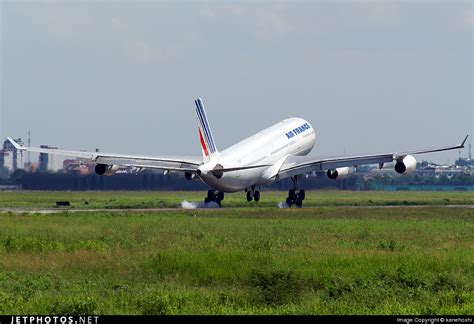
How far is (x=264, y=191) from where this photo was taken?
338 feet

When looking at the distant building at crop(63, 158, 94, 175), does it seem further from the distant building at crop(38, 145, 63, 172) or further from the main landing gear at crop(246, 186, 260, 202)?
the main landing gear at crop(246, 186, 260, 202)

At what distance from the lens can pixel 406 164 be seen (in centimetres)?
7294

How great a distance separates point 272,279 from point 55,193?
256 ft

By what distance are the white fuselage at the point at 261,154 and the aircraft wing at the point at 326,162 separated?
600 mm

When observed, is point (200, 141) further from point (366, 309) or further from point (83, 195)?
point (366, 309)

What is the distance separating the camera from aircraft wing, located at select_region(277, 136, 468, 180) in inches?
2950

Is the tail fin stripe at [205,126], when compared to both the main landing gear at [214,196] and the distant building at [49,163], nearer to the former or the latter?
the main landing gear at [214,196]

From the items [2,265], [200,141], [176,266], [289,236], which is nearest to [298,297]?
[176,266]

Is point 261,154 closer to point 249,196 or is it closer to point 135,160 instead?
point 249,196

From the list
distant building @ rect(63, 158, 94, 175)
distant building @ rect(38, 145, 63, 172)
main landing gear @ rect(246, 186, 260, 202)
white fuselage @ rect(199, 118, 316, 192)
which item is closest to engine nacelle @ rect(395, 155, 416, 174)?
white fuselage @ rect(199, 118, 316, 192)

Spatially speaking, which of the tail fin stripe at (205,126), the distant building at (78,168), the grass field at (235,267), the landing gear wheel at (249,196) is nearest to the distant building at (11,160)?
the distant building at (78,168)

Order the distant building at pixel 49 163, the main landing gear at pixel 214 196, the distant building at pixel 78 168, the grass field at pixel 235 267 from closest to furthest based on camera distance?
the grass field at pixel 235 267 → the main landing gear at pixel 214 196 → the distant building at pixel 78 168 → the distant building at pixel 49 163

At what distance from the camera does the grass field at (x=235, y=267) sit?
24.2m

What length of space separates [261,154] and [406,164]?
33.7ft
